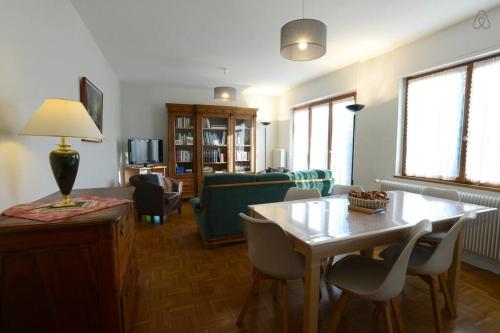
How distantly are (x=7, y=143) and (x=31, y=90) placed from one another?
45 centimetres

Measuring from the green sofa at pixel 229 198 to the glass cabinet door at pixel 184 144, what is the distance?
Answer: 8.23ft

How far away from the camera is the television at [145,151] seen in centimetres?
501

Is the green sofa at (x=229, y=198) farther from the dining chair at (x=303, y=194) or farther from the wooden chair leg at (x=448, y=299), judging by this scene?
the wooden chair leg at (x=448, y=299)

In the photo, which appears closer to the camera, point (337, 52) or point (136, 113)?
point (337, 52)

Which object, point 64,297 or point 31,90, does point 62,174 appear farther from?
point 31,90

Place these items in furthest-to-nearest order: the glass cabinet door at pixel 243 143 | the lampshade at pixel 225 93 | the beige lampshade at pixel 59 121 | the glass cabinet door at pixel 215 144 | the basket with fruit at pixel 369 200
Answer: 1. the glass cabinet door at pixel 243 143
2. the glass cabinet door at pixel 215 144
3. the lampshade at pixel 225 93
4. the basket with fruit at pixel 369 200
5. the beige lampshade at pixel 59 121

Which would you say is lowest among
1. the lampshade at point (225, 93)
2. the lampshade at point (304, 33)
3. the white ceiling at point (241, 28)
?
the lampshade at point (304, 33)

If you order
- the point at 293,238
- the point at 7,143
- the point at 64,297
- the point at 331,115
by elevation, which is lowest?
the point at 64,297

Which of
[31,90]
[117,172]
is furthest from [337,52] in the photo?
[117,172]

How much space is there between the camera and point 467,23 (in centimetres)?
262

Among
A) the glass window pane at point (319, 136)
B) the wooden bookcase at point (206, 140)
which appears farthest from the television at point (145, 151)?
the glass window pane at point (319, 136)

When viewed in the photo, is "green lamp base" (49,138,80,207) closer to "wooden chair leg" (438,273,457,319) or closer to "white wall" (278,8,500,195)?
"wooden chair leg" (438,273,457,319)

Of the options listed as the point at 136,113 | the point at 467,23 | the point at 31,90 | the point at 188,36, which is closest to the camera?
the point at 31,90

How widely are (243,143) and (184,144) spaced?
1.38 m
